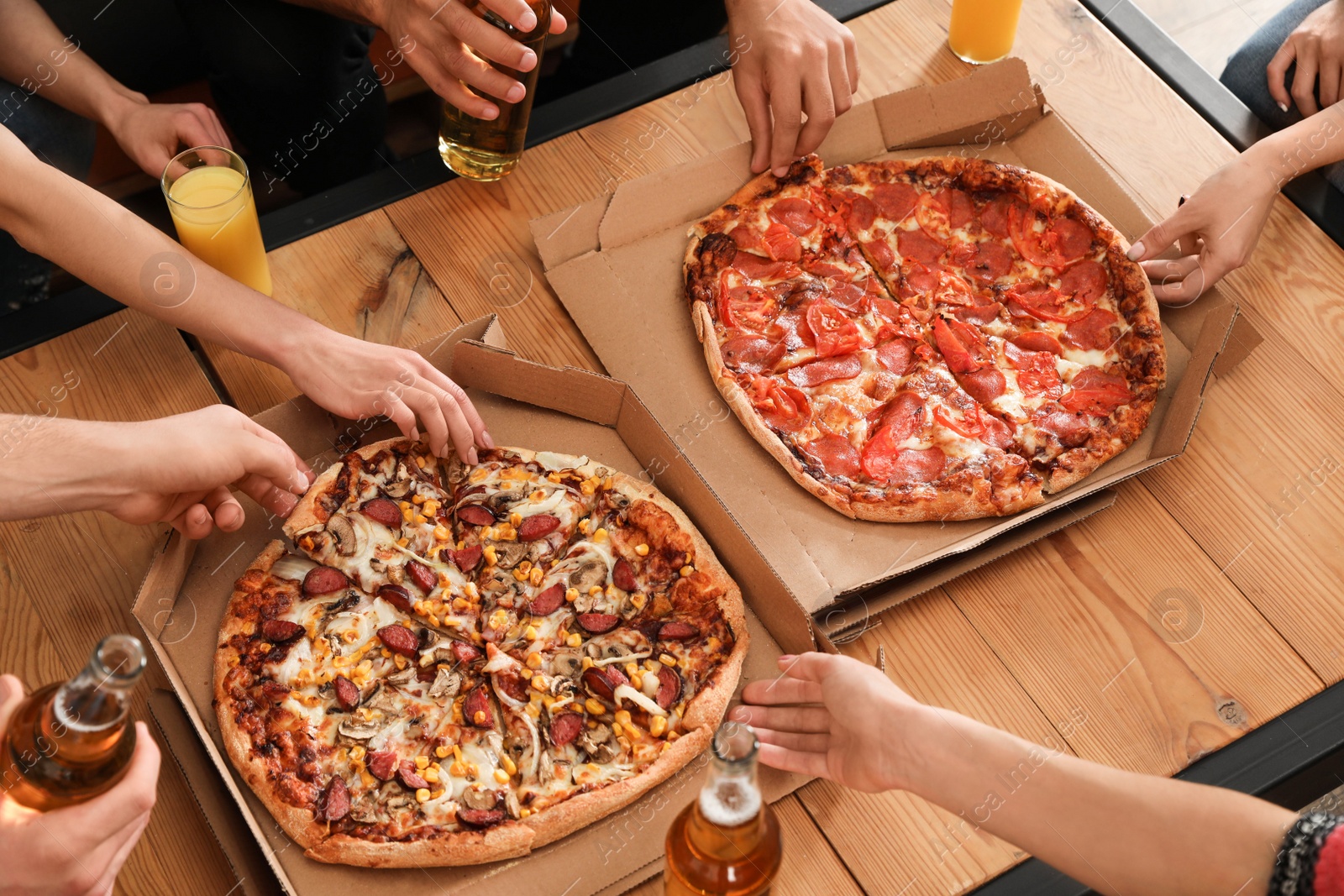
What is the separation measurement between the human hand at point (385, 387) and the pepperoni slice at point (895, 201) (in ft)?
4.03

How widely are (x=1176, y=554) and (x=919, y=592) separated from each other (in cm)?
59

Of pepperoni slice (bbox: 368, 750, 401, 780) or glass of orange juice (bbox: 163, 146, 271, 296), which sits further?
glass of orange juice (bbox: 163, 146, 271, 296)

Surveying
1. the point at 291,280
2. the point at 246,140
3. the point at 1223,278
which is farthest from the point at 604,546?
the point at 246,140

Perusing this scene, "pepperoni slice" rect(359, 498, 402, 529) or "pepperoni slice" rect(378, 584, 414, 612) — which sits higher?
"pepperoni slice" rect(359, 498, 402, 529)

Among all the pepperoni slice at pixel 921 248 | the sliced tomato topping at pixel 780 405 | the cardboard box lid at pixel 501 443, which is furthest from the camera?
the pepperoni slice at pixel 921 248

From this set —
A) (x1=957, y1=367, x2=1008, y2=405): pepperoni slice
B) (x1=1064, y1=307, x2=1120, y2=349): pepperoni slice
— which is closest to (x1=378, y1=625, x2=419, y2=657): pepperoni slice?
(x1=957, y1=367, x2=1008, y2=405): pepperoni slice

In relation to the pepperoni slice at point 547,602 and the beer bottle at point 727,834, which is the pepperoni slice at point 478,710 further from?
the beer bottle at point 727,834

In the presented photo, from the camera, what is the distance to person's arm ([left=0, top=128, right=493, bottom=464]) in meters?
2.18

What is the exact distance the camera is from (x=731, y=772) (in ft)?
4.49

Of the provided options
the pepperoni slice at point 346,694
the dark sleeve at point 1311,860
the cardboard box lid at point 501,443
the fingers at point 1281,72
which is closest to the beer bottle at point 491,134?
the cardboard box lid at point 501,443

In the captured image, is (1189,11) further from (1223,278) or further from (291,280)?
(291,280)

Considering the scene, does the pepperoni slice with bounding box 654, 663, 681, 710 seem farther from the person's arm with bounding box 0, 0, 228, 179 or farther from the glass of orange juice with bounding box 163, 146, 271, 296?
the person's arm with bounding box 0, 0, 228, 179

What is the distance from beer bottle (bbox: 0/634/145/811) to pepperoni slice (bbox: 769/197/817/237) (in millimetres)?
1884

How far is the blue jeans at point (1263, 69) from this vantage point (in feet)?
9.84
